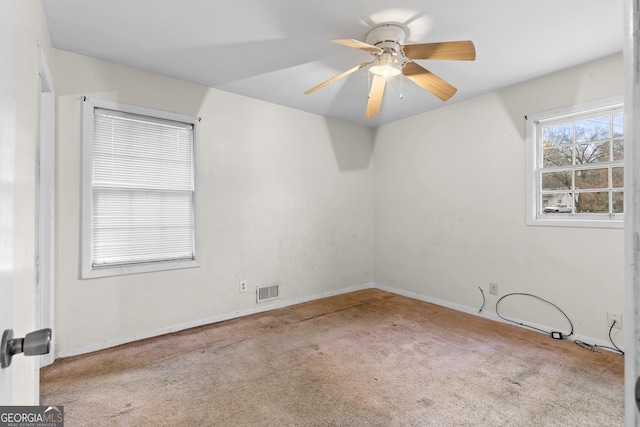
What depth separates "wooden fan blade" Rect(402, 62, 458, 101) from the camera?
2.33 m

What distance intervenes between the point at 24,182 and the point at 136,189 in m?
1.71

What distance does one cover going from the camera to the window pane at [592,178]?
2785 mm

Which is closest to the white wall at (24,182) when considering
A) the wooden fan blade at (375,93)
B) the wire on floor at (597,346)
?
the wooden fan blade at (375,93)

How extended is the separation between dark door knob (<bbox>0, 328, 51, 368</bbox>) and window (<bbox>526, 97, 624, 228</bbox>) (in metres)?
3.70

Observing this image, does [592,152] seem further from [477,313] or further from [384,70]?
[384,70]

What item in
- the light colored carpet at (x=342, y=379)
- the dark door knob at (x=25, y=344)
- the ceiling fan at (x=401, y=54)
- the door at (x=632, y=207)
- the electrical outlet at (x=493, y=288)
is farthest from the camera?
the electrical outlet at (x=493, y=288)

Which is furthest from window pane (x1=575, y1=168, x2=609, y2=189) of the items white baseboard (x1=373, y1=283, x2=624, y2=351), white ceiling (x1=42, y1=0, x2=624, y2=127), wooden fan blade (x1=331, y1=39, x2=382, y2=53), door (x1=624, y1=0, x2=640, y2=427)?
door (x1=624, y1=0, x2=640, y2=427)

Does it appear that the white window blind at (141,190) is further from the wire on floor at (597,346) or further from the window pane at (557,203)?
the wire on floor at (597,346)

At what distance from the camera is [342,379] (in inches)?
88.0

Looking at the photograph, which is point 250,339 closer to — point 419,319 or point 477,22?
point 419,319

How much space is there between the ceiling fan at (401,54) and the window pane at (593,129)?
1.44 meters

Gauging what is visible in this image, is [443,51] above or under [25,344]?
above

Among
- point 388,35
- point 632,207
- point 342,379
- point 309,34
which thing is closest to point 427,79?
point 388,35

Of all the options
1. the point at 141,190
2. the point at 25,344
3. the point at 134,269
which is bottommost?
the point at 134,269
